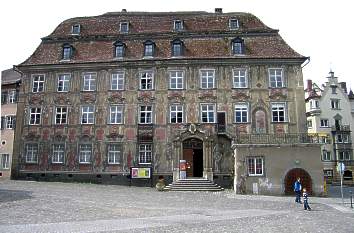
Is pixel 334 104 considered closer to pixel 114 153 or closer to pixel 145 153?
pixel 145 153

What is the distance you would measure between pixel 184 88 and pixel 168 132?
13.7 ft

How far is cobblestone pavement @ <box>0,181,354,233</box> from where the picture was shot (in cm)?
1232

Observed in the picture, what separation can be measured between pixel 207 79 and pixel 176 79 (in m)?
2.77

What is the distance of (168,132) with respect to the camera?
30.8 m

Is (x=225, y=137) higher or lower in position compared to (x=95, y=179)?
Result: higher

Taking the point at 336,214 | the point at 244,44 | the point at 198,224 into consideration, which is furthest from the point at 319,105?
the point at 198,224

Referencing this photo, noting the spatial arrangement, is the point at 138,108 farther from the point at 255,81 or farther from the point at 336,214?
the point at 336,214

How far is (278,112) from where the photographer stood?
30719 millimetres

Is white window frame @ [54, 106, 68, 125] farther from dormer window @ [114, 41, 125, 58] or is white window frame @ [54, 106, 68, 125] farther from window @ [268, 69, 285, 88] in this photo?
window @ [268, 69, 285, 88]

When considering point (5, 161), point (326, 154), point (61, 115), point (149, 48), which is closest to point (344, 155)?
point (326, 154)

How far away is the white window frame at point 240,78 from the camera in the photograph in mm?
31422

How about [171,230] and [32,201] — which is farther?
[32,201]

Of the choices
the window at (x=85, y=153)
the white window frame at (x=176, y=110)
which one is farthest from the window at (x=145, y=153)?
the window at (x=85, y=153)

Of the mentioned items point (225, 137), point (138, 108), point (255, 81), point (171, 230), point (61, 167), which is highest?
point (255, 81)
